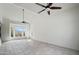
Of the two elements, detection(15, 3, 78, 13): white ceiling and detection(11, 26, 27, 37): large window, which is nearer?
detection(15, 3, 78, 13): white ceiling

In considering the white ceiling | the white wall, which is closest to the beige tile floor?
the white wall

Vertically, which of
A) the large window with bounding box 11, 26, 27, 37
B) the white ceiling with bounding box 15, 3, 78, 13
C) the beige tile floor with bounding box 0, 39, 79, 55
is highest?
the white ceiling with bounding box 15, 3, 78, 13

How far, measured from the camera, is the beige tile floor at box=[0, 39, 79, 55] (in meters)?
2.63

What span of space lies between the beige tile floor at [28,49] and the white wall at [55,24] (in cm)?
16

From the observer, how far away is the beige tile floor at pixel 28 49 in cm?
263

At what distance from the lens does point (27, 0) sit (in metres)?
2.47

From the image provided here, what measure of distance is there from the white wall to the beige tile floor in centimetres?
16

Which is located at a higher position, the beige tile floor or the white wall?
the white wall

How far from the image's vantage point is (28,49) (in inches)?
110

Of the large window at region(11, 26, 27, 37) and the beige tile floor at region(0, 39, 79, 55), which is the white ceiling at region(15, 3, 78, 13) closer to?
the large window at region(11, 26, 27, 37)

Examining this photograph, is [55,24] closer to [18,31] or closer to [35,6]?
[35,6]

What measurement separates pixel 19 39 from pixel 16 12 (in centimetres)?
78
